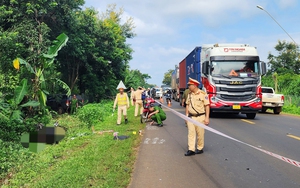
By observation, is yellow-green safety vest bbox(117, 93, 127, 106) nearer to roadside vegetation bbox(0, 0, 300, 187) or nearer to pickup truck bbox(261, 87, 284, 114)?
roadside vegetation bbox(0, 0, 300, 187)

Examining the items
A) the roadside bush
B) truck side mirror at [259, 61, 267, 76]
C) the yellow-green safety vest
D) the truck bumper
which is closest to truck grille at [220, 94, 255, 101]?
the truck bumper

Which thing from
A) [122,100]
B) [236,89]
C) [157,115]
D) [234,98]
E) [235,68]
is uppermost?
[235,68]

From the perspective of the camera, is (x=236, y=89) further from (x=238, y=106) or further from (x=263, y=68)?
(x=263, y=68)

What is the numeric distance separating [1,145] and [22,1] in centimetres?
1109

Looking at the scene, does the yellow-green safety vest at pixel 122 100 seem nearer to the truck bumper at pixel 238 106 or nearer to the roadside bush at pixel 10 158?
the truck bumper at pixel 238 106

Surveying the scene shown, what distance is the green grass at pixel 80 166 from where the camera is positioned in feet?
17.5

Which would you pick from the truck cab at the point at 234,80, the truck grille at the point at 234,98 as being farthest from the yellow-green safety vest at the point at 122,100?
the truck grille at the point at 234,98

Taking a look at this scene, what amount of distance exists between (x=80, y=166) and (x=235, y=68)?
10.7m

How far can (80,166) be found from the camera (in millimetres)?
6195

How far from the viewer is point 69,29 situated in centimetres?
2086

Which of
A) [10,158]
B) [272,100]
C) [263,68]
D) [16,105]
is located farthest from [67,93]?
[272,100]

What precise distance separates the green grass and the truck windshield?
7456 mm

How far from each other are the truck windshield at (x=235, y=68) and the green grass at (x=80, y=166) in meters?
7.46

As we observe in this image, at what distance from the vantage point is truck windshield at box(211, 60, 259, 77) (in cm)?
1495
